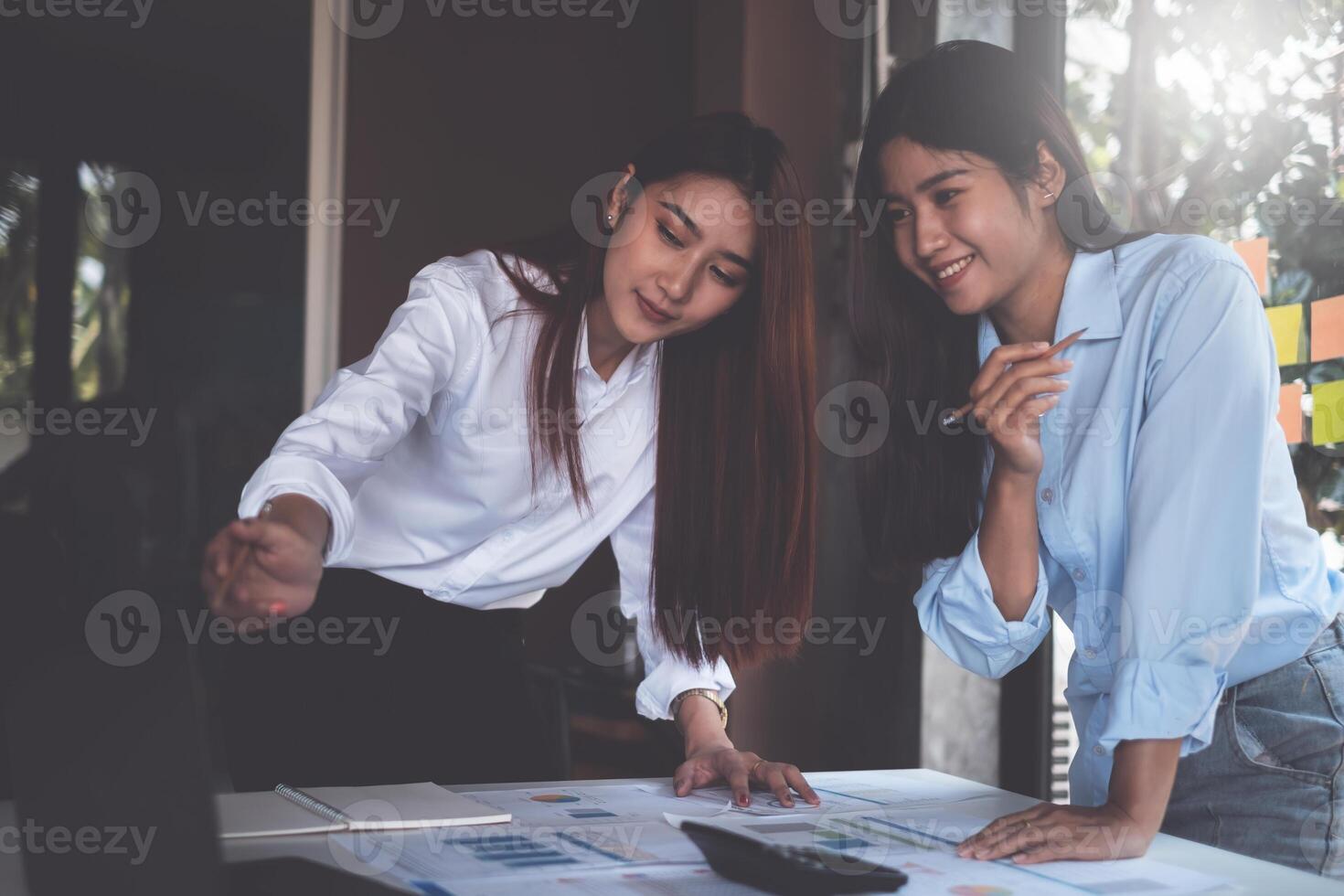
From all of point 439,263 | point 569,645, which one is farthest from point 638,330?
point 569,645

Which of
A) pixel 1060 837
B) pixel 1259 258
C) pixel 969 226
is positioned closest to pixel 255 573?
pixel 1060 837

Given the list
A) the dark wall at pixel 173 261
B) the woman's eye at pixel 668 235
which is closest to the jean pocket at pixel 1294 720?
the woman's eye at pixel 668 235

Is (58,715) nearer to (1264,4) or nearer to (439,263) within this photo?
(439,263)

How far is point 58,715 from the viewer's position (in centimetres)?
76

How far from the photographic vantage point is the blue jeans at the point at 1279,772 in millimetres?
1165

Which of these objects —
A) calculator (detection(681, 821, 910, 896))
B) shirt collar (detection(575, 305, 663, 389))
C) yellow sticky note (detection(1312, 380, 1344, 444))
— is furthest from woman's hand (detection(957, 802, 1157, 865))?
yellow sticky note (detection(1312, 380, 1344, 444))

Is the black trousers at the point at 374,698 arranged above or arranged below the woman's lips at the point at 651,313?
below

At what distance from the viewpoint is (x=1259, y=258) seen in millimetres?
2053

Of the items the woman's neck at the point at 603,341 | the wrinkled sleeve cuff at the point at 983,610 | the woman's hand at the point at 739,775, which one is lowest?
the woman's hand at the point at 739,775

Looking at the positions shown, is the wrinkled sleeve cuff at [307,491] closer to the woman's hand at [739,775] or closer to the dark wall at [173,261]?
the woman's hand at [739,775]

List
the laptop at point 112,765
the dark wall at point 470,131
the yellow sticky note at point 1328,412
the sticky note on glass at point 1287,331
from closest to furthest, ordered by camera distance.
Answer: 1. the laptop at point 112,765
2. the yellow sticky note at point 1328,412
3. the sticky note on glass at point 1287,331
4. the dark wall at point 470,131

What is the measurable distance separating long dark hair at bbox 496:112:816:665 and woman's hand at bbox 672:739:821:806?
226 millimetres

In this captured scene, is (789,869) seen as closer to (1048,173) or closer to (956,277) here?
(956,277)

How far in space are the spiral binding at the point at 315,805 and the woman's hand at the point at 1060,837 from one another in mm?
551
